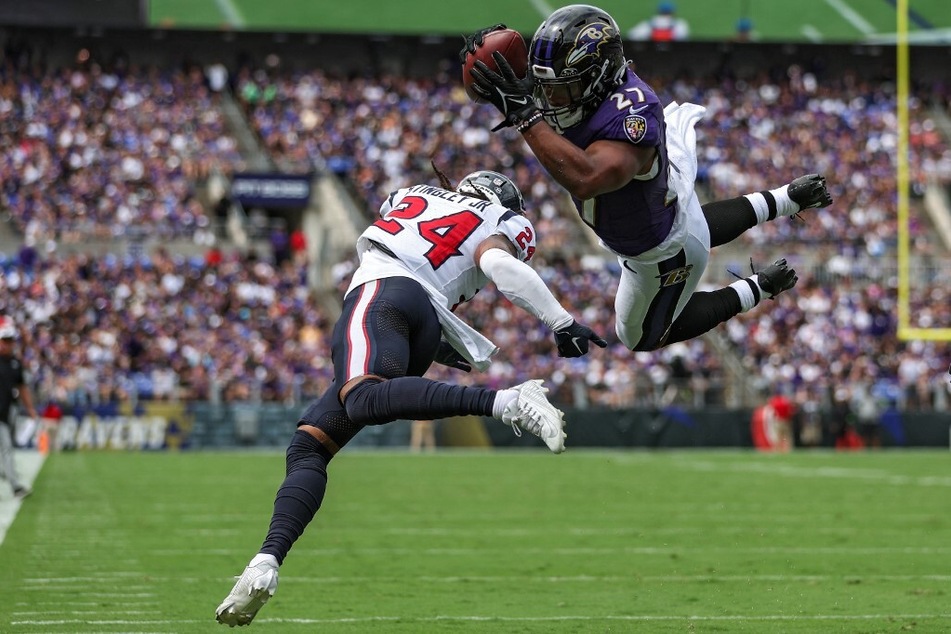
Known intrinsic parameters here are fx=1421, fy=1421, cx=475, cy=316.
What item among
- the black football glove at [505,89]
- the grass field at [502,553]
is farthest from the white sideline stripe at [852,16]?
the black football glove at [505,89]

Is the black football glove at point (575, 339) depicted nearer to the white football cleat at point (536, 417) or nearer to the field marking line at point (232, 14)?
the white football cleat at point (536, 417)

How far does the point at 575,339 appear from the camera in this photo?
17.5ft

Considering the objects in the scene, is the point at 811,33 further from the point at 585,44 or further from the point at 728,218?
the point at 585,44

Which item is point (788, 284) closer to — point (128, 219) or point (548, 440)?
point (548, 440)

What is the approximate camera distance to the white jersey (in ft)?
18.7

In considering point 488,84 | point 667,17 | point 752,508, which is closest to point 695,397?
point 667,17

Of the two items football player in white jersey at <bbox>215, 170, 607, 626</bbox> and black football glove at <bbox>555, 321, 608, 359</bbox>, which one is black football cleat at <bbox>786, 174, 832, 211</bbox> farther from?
black football glove at <bbox>555, 321, 608, 359</bbox>

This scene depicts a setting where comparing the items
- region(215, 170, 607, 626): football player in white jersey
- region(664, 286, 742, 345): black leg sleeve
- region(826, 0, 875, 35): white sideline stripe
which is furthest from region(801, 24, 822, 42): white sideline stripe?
region(215, 170, 607, 626): football player in white jersey

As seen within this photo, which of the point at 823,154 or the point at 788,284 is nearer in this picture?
the point at 788,284

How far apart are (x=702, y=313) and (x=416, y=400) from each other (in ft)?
6.65

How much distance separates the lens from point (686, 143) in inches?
246

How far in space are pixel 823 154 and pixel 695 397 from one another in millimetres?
8637

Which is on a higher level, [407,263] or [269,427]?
[407,263]

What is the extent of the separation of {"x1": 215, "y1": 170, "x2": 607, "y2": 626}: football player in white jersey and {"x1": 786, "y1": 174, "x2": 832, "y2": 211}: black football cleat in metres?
1.34
